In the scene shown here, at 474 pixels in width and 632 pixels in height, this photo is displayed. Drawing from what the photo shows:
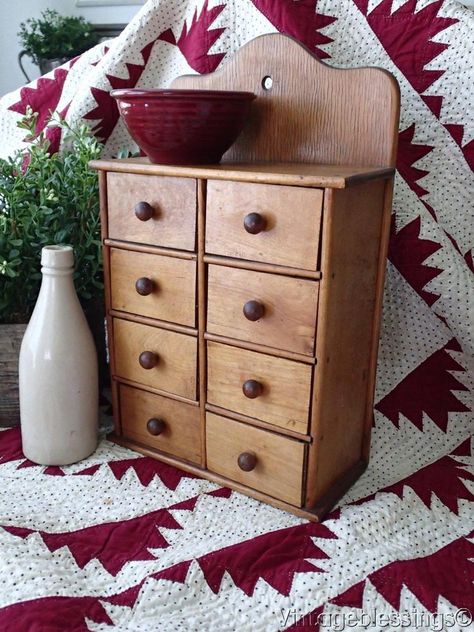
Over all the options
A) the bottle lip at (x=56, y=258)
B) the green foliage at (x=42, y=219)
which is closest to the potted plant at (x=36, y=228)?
the green foliage at (x=42, y=219)

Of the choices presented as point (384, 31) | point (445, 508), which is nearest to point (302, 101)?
point (384, 31)

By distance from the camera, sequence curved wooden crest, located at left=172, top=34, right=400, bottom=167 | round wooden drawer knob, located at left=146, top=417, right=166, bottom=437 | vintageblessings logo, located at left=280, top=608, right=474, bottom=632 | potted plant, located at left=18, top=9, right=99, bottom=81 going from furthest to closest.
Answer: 1. potted plant, located at left=18, top=9, right=99, bottom=81
2. round wooden drawer knob, located at left=146, top=417, right=166, bottom=437
3. curved wooden crest, located at left=172, top=34, right=400, bottom=167
4. vintageblessings logo, located at left=280, top=608, right=474, bottom=632

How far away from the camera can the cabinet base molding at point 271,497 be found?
3.19 ft

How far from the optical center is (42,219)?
1146mm

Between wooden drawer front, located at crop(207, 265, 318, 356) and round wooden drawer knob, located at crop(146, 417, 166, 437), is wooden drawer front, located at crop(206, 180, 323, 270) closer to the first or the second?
wooden drawer front, located at crop(207, 265, 318, 356)

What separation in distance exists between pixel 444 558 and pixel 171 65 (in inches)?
42.5

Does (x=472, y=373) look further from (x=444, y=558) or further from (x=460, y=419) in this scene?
(x=444, y=558)

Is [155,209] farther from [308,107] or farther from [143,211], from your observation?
[308,107]

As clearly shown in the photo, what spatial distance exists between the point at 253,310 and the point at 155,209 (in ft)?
0.77

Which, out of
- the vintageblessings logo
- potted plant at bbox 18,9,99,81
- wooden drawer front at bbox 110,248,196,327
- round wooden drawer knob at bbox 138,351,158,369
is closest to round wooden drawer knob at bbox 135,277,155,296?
wooden drawer front at bbox 110,248,196,327

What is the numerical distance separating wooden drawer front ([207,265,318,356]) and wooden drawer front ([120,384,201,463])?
179 mm

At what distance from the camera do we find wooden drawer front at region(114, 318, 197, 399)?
1036mm

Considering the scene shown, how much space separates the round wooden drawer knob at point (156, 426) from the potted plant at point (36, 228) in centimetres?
26

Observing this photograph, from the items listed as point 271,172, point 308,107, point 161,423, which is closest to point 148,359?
point 161,423
